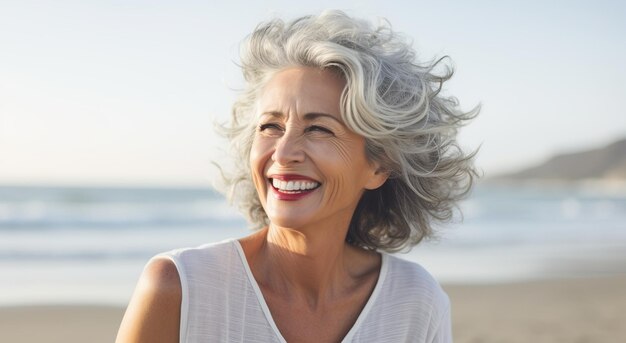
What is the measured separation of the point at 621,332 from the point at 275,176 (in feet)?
18.3

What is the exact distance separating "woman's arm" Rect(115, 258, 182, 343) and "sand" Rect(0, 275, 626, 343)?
4.47 meters

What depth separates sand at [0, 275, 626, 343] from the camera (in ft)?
22.6

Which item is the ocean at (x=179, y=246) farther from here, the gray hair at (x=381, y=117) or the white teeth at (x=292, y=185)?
the white teeth at (x=292, y=185)

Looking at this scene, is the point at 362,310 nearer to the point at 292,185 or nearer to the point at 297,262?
the point at 297,262

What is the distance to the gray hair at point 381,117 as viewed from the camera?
9.22 feet

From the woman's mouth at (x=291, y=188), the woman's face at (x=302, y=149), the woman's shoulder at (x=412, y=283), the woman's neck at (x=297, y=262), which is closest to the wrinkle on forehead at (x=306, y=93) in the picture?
the woman's face at (x=302, y=149)

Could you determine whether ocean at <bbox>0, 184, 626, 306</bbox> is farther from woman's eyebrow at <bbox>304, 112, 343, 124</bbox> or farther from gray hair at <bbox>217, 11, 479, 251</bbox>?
woman's eyebrow at <bbox>304, 112, 343, 124</bbox>

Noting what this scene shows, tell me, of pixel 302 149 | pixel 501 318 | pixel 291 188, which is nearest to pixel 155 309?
pixel 291 188

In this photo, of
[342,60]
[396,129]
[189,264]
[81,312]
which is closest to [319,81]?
[342,60]

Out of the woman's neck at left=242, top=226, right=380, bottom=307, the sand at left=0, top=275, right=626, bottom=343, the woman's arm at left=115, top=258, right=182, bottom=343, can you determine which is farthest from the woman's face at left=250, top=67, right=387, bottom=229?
the sand at left=0, top=275, right=626, bottom=343

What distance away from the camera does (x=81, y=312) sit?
287 inches

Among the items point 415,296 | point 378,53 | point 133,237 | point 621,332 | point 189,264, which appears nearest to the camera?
point 189,264

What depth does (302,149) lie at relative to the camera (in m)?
2.72

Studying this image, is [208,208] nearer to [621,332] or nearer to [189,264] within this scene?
[621,332]
